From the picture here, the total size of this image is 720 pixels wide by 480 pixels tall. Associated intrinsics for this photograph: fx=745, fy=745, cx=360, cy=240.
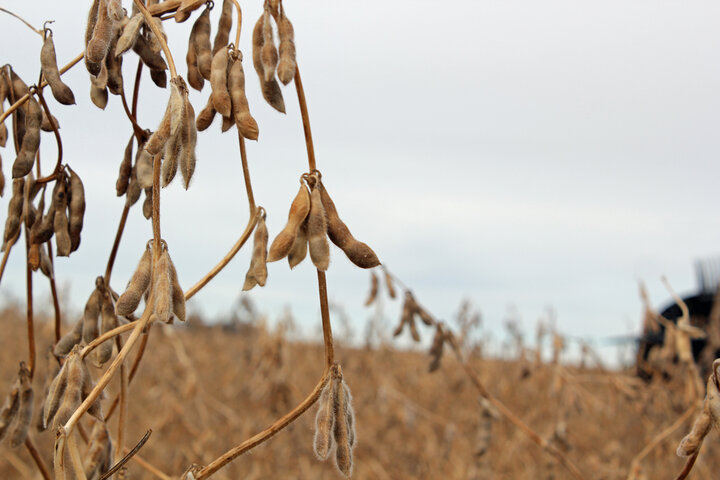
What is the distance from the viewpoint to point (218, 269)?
111 cm

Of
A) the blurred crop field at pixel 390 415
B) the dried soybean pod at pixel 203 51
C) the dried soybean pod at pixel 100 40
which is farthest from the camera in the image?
the blurred crop field at pixel 390 415

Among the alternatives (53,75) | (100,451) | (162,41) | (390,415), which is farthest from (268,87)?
(390,415)

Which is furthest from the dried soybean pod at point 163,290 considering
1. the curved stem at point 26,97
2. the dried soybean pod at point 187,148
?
the curved stem at point 26,97

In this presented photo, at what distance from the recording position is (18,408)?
1.28 metres

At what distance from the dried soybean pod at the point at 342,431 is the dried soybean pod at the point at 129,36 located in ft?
1.80

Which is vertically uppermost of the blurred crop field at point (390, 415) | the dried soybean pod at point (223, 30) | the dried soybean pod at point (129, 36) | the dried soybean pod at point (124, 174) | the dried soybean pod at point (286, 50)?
the dried soybean pod at point (223, 30)

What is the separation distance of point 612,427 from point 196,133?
5.42 meters

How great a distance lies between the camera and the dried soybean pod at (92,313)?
4.00 feet

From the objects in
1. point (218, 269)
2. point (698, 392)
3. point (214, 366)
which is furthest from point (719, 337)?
point (214, 366)

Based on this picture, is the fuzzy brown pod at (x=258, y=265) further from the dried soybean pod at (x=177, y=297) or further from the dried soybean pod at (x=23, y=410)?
the dried soybean pod at (x=23, y=410)

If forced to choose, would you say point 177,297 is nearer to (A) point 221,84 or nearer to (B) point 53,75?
(A) point 221,84

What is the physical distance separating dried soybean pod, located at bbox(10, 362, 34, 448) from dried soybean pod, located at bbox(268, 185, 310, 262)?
1.99ft

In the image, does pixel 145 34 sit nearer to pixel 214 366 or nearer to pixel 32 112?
pixel 32 112

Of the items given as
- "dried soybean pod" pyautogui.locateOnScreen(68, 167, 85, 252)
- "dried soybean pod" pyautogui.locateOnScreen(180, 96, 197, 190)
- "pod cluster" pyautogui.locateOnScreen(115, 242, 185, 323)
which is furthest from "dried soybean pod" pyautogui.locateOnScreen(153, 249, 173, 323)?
"dried soybean pod" pyautogui.locateOnScreen(68, 167, 85, 252)
